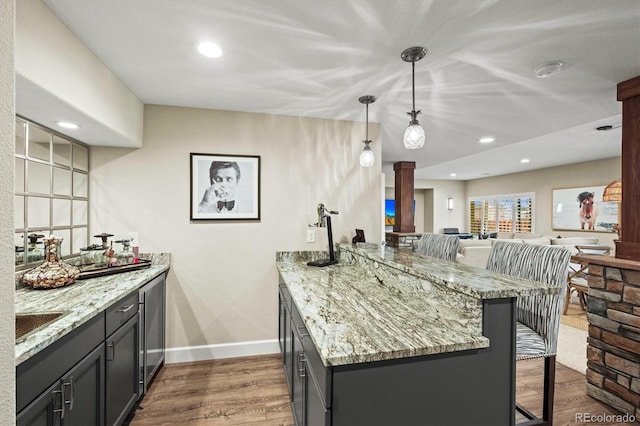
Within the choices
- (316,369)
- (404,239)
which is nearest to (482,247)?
(404,239)

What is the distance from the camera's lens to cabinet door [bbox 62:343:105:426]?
1275 mm

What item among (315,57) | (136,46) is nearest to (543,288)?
(315,57)

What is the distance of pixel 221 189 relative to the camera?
2.83m

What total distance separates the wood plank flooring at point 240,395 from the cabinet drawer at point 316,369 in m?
0.89

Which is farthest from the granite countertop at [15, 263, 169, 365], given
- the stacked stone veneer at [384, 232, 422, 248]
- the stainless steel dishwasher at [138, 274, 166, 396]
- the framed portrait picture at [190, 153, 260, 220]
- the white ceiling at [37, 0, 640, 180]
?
the stacked stone veneer at [384, 232, 422, 248]

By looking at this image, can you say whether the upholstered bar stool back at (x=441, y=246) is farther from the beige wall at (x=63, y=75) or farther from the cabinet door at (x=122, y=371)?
the beige wall at (x=63, y=75)

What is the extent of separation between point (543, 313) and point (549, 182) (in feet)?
22.6

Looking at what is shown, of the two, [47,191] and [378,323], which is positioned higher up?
[47,191]

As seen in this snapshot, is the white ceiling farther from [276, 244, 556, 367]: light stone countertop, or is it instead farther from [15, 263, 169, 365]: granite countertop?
[15, 263, 169, 365]: granite countertop

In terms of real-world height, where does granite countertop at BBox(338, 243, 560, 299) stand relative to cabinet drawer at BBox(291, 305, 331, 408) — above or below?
above

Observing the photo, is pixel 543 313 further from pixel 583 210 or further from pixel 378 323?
pixel 583 210

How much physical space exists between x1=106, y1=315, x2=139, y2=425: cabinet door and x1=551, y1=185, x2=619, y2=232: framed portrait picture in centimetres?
765

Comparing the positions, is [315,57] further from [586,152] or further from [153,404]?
[586,152]

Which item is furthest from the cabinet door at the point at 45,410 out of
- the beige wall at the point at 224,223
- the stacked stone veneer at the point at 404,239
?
the stacked stone veneer at the point at 404,239
